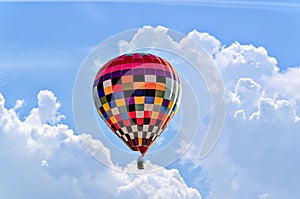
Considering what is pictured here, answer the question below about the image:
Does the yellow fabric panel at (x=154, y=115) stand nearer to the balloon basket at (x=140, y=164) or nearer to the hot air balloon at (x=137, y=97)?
the hot air balloon at (x=137, y=97)

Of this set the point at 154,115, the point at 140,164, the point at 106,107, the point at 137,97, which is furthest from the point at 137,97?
the point at 140,164

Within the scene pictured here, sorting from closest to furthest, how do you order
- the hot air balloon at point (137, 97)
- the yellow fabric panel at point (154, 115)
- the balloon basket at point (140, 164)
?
the balloon basket at point (140, 164) < the hot air balloon at point (137, 97) < the yellow fabric panel at point (154, 115)

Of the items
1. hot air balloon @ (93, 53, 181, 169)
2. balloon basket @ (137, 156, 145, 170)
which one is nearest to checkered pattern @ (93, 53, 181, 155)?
hot air balloon @ (93, 53, 181, 169)

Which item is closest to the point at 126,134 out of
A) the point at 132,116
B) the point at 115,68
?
the point at 132,116

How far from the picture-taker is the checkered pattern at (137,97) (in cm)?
7419

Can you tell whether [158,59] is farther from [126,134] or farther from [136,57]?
[126,134]

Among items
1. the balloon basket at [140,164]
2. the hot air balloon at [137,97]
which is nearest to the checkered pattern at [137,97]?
the hot air balloon at [137,97]

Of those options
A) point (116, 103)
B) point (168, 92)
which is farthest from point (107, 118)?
point (168, 92)

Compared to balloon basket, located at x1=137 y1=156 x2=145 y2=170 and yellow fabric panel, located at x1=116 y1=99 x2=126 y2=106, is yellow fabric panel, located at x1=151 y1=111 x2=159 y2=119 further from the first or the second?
balloon basket, located at x1=137 y1=156 x2=145 y2=170

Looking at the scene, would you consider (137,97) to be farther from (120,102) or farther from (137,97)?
(120,102)

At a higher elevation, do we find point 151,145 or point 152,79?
point 152,79

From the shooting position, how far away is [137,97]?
74.2 metres

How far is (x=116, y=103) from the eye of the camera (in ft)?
244

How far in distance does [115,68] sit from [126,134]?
6876 millimetres
